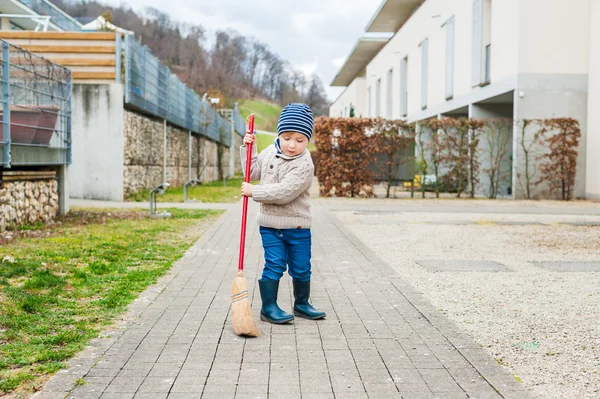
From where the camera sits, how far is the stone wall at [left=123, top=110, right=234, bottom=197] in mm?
17031

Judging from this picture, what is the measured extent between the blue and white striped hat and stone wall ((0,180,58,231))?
589 cm

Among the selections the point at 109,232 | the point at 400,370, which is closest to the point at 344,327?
the point at 400,370

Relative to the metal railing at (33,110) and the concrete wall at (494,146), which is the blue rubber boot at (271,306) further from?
the concrete wall at (494,146)

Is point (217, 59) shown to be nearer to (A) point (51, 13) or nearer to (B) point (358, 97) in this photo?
(B) point (358, 97)

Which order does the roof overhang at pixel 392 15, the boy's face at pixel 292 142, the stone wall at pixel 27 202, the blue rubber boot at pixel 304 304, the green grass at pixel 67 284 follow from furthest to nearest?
the roof overhang at pixel 392 15, the stone wall at pixel 27 202, the blue rubber boot at pixel 304 304, the boy's face at pixel 292 142, the green grass at pixel 67 284

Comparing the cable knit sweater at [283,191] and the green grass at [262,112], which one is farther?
the green grass at [262,112]

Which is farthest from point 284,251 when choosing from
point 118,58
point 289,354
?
point 118,58

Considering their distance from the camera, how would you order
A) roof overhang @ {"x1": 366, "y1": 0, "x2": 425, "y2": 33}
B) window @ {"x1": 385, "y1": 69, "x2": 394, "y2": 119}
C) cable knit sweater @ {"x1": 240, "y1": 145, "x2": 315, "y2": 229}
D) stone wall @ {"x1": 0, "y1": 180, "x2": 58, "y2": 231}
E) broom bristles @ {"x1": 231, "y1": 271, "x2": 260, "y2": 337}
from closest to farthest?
broom bristles @ {"x1": 231, "y1": 271, "x2": 260, "y2": 337} → cable knit sweater @ {"x1": 240, "y1": 145, "x2": 315, "y2": 229} → stone wall @ {"x1": 0, "y1": 180, "x2": 58, "y2": 231} → roof overhang @ {"x1": 366, "y1": 0, "x2": 425, "y2": 33} → window @ {"x1": 385, "y1": 69, "x2": 394, "y2": 119}

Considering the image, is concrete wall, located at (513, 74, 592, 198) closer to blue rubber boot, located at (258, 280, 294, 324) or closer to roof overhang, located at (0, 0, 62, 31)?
blue rubber boot, located at (258, 280, 294, 324)

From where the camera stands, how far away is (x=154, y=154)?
2003cm

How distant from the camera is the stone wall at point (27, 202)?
31.0 ft

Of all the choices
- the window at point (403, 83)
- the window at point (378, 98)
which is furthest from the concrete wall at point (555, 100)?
the window at point (378, 98)

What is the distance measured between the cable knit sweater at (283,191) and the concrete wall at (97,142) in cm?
1174

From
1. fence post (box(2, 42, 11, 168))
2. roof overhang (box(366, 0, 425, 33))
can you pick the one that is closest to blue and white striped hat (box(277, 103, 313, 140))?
fence post (box(2, 42, 11, 168))
